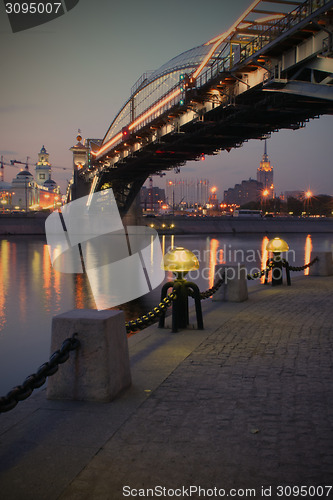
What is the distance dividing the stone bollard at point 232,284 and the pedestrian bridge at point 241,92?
960 centimetres

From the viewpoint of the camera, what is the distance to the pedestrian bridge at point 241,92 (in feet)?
56.4

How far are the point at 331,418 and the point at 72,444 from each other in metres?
2.08

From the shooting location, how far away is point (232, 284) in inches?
394

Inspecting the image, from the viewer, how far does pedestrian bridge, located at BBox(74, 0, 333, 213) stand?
17.2 metres

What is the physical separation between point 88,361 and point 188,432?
1.09m

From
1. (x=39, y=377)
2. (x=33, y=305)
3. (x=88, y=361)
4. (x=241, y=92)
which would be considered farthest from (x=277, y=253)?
(x=241, y=92)

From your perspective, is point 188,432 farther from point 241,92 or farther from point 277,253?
point 241,92

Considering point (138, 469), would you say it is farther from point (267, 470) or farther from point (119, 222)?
point (119, 222)

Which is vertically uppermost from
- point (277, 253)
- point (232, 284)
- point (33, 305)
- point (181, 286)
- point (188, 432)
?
point (277, 253)

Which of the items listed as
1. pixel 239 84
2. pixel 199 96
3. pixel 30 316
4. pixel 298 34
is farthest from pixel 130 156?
pixel 30 316

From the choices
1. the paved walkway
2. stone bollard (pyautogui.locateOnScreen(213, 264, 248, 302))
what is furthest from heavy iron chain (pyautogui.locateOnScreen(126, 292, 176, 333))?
stone bollard (pyautogui.locateOnScreen(213, 264, 248, 302))

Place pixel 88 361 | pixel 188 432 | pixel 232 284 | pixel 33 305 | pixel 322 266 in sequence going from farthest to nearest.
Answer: pixel 322 266 < pixel 33 305 < pixel 232 284 < pixel 88 361 < pixel 188 432

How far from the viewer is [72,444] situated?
3342 mm

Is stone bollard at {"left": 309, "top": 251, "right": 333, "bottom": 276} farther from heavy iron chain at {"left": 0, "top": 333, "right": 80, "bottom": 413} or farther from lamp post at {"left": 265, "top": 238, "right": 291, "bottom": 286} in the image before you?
heavy iron chain at {"left": 0, "top": 333, "right": 80, "bottom": 413}
